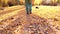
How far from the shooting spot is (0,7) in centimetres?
193

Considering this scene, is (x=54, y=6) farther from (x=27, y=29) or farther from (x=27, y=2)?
(x=27, y=29)

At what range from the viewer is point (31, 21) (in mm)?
1606

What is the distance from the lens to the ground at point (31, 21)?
1368mm

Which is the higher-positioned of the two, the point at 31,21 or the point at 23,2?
the point at 23,2

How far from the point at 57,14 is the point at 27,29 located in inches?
22.4

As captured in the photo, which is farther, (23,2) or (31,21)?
(23,2)

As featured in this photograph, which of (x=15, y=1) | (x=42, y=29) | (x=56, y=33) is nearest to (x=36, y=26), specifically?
(x=42, y=29)

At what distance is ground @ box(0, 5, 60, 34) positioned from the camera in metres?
1.37

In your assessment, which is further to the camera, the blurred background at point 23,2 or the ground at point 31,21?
the blurred background at point 23,2

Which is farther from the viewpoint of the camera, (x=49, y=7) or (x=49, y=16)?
(x=49, y=7)

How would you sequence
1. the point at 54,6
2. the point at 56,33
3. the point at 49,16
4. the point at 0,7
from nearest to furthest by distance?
the point at 56,33 < the point at 49,16 < the point at 0,7 < the point at 54,6

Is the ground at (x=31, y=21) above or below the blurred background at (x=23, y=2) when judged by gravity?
below

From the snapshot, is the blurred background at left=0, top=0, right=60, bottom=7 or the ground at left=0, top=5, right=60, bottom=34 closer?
the ground at left=0, top=5, right=60, bottom=34

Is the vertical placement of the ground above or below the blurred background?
below
